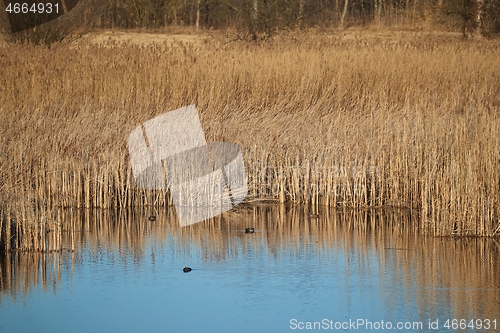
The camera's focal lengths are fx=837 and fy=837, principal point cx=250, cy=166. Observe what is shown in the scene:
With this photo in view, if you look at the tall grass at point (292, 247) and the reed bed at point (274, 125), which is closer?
the tall grass at point (292, 247)

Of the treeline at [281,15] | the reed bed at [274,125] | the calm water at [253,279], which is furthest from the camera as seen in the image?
the treeline at [281,15]

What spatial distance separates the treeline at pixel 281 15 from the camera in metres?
20.5

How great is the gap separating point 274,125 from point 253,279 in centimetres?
355

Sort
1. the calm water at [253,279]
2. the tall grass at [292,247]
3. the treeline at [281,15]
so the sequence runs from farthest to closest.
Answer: the treeline at [281,15]
the tall grass at [292,247]
the calm water at [253,279]

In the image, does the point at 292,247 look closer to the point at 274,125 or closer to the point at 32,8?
the point at 274,125

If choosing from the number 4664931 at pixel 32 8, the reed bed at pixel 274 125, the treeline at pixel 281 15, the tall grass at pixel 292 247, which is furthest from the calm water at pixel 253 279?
the treeline at pixel 281 15

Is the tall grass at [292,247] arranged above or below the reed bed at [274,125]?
below

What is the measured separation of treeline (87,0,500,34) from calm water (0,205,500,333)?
Answer: 35.9 ft

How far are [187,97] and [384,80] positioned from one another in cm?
297

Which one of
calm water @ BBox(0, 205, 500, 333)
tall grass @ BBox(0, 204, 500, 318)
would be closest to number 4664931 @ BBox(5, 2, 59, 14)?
tall grass @ BBox(0, 204, 500, 318)

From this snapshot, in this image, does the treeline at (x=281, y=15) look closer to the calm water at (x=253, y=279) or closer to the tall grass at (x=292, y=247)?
the tall grass at (x=292, y=247)

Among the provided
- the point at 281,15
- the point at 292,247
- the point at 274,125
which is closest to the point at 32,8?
the point at 274,125

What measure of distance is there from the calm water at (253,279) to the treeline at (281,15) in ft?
A: 35.9

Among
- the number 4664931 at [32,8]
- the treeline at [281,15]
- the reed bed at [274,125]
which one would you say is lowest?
the reed bed at [274,125]
